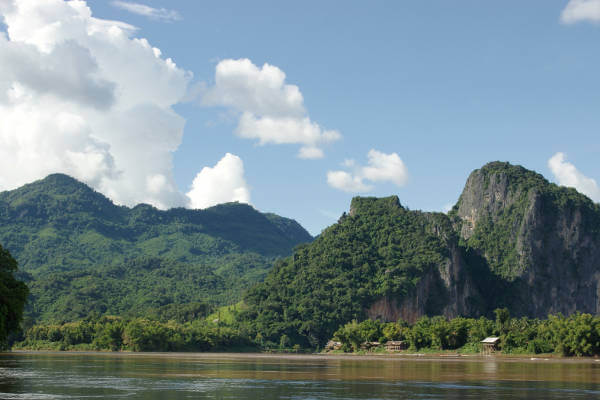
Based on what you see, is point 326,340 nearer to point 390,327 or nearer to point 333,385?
point 390,327

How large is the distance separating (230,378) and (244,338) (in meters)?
112

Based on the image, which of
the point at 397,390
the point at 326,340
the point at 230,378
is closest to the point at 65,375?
the point at 230,378

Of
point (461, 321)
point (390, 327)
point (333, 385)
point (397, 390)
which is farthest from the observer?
point (390, 327)

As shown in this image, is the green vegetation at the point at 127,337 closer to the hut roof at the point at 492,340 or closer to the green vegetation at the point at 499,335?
the green vegetation at the point at 499,335

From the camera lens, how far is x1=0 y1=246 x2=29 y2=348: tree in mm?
54844

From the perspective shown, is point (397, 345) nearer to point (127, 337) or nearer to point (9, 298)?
point (127, 337)

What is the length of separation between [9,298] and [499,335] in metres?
92.8

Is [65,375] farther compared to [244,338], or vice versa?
[244,338]

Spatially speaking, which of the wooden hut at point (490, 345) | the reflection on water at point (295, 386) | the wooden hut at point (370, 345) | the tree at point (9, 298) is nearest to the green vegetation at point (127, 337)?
A: the wooden hut at point (370, 345)

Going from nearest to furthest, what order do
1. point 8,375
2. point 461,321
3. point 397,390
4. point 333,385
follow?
1. point 397,390
2. point 333,385
3. point 8,375
4. point 461,321

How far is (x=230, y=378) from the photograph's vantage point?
58.2 m

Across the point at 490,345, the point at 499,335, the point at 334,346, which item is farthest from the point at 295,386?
the point at 334,346

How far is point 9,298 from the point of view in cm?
5581

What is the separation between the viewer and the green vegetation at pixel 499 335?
109 m
